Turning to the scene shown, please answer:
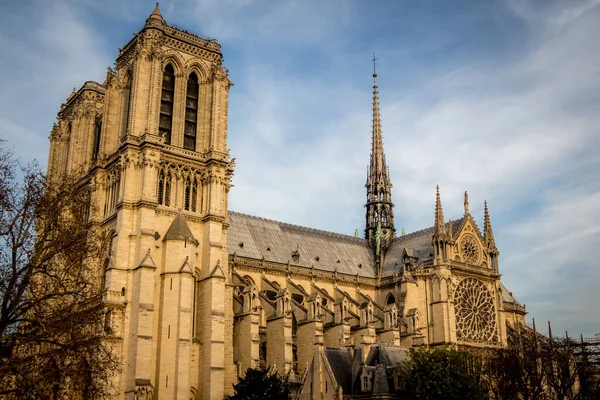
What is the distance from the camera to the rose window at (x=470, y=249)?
64000mm

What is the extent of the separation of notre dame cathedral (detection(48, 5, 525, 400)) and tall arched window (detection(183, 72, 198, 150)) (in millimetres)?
109

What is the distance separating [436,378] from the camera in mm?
38312

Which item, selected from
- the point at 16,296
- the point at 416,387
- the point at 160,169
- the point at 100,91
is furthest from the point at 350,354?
the point at 100,91

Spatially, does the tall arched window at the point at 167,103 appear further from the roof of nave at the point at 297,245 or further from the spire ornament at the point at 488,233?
the spire ornament at the point at 488,233

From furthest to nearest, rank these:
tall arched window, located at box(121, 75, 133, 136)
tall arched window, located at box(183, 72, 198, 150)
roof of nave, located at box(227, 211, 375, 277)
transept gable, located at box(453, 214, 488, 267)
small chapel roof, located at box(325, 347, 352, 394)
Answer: transept gable, located at box(453, 214, 488, 267) < roof of nave, located at box(227, 211, 375, 277) < tall arched window, located at box(183, 72, 198, 150) < tall arched window, located at box(121, 75, 133, 136) < small chapel roof, located at box(325, 347, 352, 394)

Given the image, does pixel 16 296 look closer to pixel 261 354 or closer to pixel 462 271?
pixel 261 354

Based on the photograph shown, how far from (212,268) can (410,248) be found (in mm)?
26394

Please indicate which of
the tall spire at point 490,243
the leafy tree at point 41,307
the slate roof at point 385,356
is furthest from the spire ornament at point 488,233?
the leafy tree at point 41,307

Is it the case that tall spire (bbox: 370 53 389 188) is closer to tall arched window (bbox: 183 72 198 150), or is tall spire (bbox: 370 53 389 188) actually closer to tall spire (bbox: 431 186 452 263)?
tall spire (bbox: 431 186 452 263)

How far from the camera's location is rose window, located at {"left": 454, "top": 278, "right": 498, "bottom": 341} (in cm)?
6141

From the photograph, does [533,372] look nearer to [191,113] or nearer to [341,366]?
[341,366]

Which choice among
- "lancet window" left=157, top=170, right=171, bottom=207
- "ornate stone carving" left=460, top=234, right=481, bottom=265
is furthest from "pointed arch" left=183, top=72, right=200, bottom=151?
"ornate stone carving" left=460, top=234, right=481, bottom=265

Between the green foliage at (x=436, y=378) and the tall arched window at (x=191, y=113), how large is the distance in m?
23.0

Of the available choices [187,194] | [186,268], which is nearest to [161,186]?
[187,194]
